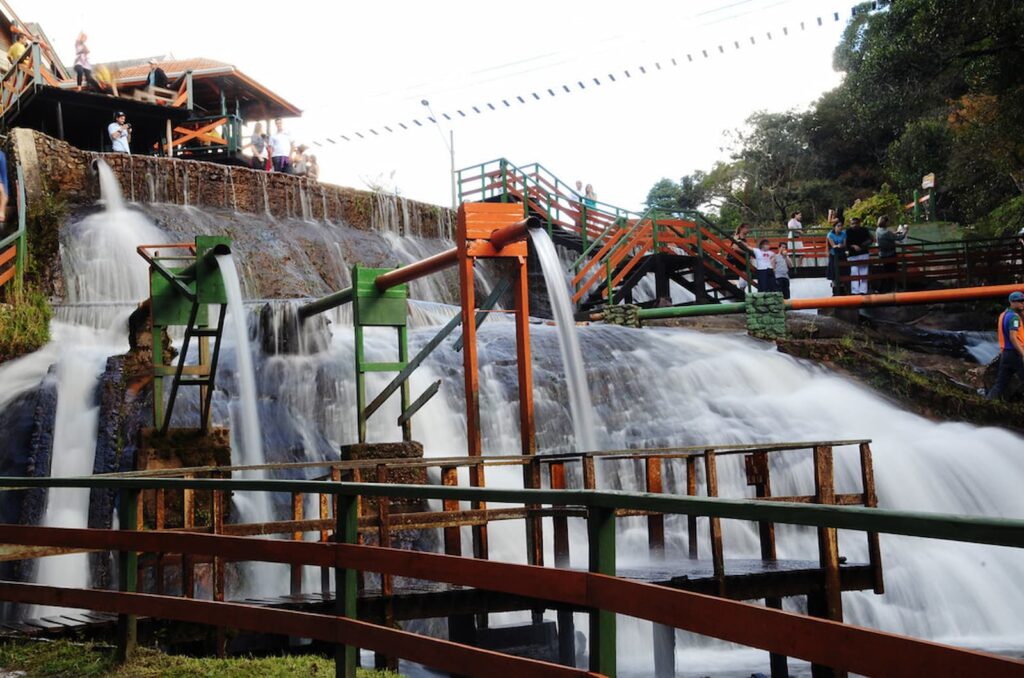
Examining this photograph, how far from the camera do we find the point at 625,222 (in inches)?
1061

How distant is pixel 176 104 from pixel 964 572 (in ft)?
79.3

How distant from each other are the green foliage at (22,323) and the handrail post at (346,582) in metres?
12.7

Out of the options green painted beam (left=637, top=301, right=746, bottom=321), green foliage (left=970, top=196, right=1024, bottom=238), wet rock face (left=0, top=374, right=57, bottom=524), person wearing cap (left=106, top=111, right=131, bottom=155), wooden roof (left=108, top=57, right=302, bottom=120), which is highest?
wooden roof (left=108, top=57, right=302, bottom=120)

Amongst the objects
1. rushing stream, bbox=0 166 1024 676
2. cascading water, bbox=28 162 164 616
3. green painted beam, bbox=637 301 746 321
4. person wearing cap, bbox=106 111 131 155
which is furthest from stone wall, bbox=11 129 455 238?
green painted beam, bbox=637 301 746 321

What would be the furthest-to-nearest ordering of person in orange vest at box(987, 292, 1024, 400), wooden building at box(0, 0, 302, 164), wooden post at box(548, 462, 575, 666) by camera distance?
1. wooden building at box(0, 0, 302, 164)
2. person in orange vest at box(987, 292, 1024, 400)
3. wooden post at box(548, 462, 575, 666)

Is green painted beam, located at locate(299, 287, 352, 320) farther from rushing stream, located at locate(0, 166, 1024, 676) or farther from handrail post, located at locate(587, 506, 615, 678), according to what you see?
handrail post, located at locate(587, 506, 615, 678)

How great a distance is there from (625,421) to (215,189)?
1318 centimetres

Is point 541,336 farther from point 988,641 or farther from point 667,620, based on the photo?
point 667,620

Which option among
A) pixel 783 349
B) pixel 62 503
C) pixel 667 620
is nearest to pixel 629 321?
pixel 783 349

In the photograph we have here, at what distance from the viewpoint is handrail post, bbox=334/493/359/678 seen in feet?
15.4

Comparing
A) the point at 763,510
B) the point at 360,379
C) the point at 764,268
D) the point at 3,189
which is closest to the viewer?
the point at 763,510

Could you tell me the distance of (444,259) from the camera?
10.8m

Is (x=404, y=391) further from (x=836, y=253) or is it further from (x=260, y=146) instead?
(x=260, y=146)

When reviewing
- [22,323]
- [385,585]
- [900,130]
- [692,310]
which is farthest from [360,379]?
[900,130]
